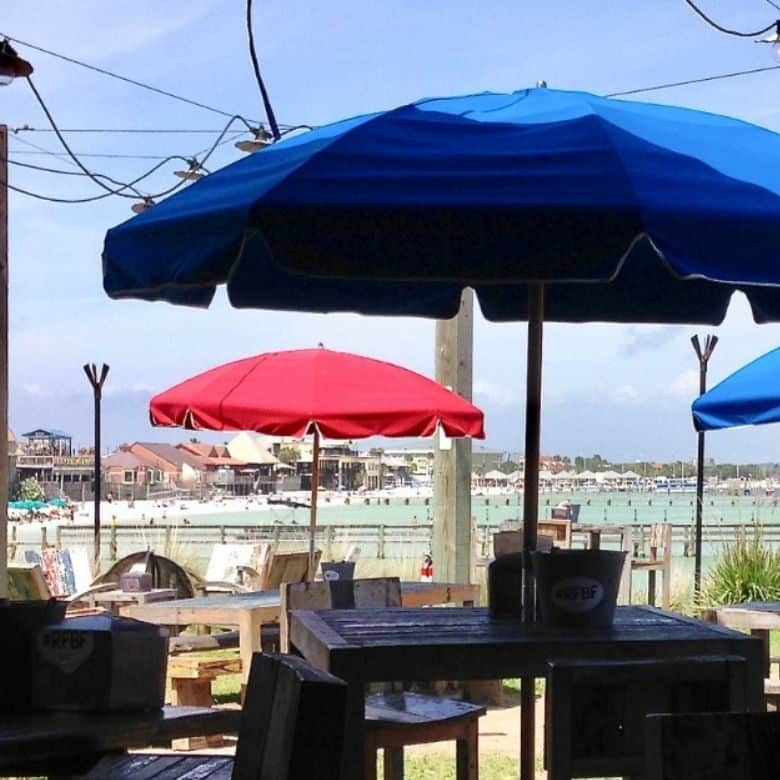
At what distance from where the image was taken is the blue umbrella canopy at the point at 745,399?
16.7 ft

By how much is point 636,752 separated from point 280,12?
703cm

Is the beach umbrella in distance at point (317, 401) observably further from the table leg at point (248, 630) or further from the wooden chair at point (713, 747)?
the wooden chair at point (713, 747)

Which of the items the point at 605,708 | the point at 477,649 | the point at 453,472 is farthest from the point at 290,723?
the point at 453,472

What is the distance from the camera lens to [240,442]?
52.2 feet

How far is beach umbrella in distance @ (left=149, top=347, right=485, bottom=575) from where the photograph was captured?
6508mm

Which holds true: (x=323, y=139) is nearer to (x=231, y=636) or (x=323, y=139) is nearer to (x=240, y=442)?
(x=231, y=636)

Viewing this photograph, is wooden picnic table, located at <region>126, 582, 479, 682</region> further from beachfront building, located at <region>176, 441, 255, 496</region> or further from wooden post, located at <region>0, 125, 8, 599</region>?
beachfront building, located at <region>176, 441, 255, 496</region>

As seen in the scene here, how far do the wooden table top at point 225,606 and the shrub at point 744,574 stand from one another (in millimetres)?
3199

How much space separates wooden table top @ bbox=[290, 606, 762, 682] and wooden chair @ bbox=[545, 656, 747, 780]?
0.28 m

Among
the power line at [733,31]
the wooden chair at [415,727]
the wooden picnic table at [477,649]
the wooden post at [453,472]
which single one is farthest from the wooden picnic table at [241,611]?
the wooden picnic table at [477,649]

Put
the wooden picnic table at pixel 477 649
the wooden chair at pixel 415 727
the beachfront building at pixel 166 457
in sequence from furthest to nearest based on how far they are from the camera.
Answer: the beachfront building at pixel 166 457 → the wooden chair at pixel 415 727 → the wooden picnic table at pixel 477 649

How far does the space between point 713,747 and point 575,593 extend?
1153 mm

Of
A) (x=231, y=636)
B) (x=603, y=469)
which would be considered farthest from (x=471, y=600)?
(x=603, y=469)

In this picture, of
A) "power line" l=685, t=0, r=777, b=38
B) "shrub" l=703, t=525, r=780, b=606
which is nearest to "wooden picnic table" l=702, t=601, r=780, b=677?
"power line" l=685, t=0, r=777, b=38
